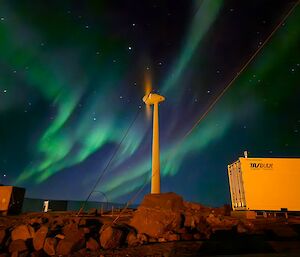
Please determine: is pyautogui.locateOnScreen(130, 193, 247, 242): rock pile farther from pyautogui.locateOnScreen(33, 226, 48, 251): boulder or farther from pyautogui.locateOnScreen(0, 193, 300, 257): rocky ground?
pyautogui.locateOnScreen(33, 226, 48, 251): boulder

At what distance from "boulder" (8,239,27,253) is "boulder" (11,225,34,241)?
427 mm

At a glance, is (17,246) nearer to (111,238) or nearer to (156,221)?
(111,238)

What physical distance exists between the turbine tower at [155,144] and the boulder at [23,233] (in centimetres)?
2611

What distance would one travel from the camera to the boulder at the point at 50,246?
12.3m

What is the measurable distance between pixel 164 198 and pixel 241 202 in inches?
334

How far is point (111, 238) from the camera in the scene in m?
12.4

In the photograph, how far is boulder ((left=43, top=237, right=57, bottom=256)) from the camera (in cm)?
1230

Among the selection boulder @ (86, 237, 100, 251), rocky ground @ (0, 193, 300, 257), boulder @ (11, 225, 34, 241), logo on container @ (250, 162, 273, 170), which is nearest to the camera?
rocky ground @ (0, 193, 300, 257)

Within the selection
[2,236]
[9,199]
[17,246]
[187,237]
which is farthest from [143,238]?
[9,199]

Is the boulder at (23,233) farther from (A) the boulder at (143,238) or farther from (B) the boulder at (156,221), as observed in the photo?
(A) the boulder at (143,238)

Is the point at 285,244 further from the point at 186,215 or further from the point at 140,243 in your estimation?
the point at 140,243

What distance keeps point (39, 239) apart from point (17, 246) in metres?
1.35

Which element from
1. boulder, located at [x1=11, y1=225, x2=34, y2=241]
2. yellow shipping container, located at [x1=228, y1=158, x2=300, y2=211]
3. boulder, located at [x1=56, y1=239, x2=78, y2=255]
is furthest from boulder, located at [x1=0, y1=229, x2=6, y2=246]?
yellow shipping container, located at [x1=228, y1=158, x2=300, y2=211]

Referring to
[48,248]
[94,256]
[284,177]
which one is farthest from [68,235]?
[284,177]
